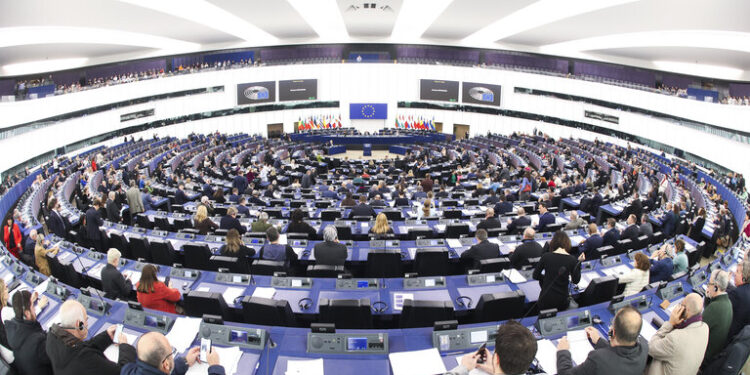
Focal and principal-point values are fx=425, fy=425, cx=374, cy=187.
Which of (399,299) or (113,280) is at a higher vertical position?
(113,280)

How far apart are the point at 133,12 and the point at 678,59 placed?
29976 mm

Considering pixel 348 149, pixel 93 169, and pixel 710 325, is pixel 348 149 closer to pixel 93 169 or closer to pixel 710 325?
pixel 93 169

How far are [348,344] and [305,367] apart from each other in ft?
1.52

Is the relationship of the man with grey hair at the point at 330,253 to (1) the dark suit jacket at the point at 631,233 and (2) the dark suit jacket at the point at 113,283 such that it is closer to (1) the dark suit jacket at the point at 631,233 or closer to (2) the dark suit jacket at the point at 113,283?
(2) the dark suit jacket at the point at 113,283

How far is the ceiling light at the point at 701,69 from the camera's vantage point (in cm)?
2436

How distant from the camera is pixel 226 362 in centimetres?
391

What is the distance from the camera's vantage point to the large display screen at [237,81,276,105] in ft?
105

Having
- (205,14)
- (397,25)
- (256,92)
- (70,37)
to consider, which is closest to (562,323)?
(205,14)

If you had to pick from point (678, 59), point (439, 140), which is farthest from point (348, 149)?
point (678, 59)

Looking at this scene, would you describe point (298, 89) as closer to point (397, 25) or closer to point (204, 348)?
point (397, 25)

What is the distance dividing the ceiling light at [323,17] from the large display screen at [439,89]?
7333mm

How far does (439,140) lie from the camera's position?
31469 millimetres

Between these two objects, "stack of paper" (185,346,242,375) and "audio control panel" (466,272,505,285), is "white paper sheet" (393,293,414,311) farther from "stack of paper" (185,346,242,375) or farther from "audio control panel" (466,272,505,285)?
"stack of paper" (185,346,242,375)

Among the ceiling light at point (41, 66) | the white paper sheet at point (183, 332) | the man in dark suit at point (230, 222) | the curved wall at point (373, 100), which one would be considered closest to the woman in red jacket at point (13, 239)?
the man in dark suit at point (230, 222)
